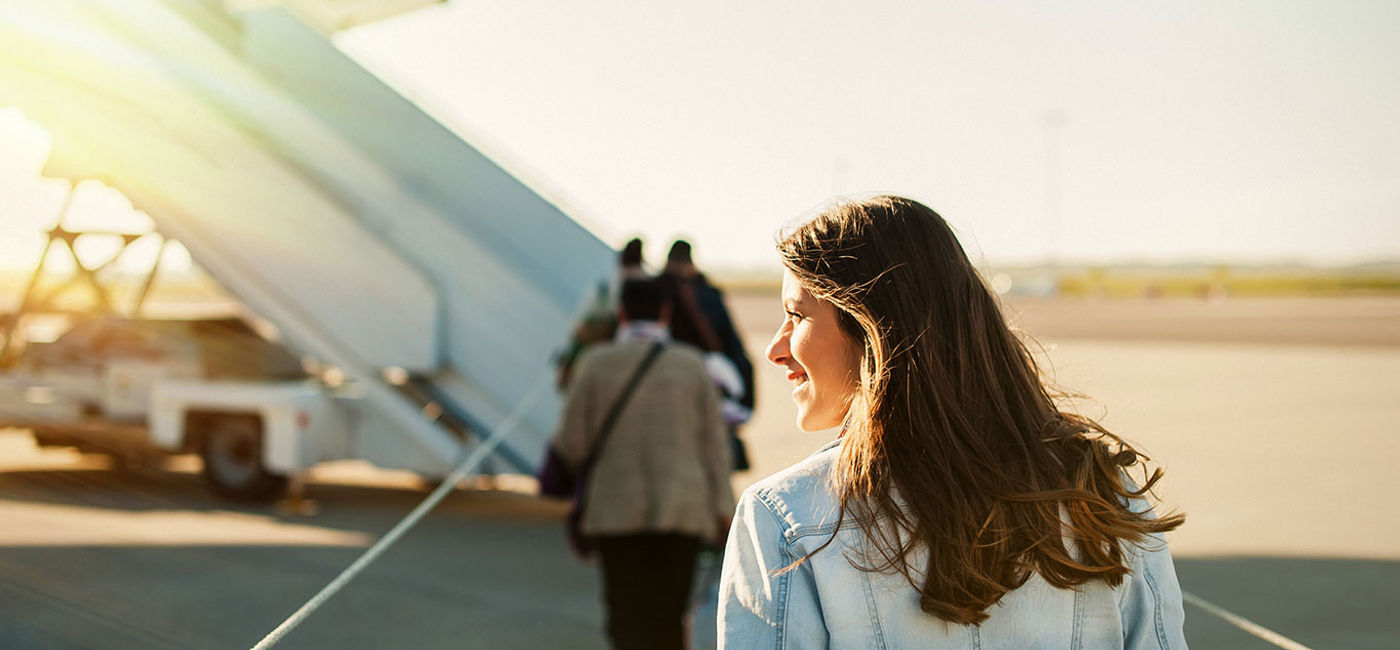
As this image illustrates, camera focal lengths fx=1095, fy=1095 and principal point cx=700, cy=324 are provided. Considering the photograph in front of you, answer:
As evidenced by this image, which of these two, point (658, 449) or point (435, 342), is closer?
point (658, 449)

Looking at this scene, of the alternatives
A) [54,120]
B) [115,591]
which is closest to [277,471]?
[115,591]

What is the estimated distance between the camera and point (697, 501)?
4137mm

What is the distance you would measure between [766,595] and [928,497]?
250 millimetres

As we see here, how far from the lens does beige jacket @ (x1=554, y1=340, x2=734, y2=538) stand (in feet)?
13.4

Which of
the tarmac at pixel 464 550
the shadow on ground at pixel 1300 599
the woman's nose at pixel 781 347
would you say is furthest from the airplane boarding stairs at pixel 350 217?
the woman's nose at pixel 781 347

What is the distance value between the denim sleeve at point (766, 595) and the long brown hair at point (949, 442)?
0.09m

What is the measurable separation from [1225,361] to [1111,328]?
10.6 m

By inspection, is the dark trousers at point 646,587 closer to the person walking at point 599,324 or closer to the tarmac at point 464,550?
the tarmac at point 464,550

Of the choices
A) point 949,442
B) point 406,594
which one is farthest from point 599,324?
point 949,442

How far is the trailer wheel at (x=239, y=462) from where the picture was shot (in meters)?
8.26

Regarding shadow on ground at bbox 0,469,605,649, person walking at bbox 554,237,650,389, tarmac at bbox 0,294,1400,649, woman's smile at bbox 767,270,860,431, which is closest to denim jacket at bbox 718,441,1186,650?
woman's smile at bbox 767,270,860,431

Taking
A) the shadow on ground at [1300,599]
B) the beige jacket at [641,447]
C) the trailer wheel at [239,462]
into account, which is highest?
the beige jacket at [641,447]

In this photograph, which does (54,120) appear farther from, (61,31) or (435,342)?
(435,342)

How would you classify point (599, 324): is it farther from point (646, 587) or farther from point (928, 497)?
point (928, 497)
